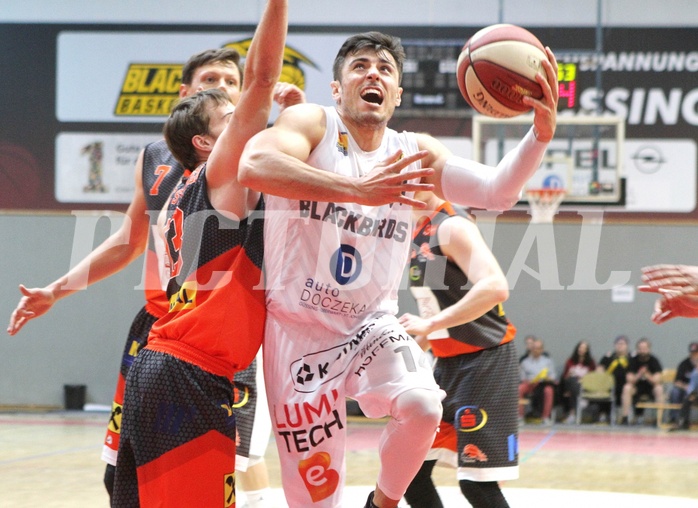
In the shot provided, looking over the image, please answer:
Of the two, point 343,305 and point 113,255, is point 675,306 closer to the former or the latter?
point 343,305

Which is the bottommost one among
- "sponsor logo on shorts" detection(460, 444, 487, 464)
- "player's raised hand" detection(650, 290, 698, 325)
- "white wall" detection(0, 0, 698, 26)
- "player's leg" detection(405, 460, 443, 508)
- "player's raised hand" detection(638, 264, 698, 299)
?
"player's leg" detection(405, 460, 443, 508)

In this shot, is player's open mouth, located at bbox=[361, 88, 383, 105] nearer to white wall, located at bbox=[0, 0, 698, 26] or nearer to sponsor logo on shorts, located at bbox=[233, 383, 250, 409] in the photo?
sponsor logo on shorts, located at bbox=[233, 383, 250, 409]

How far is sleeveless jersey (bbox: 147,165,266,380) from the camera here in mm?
3162

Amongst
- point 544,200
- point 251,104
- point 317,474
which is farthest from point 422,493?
point 544,200

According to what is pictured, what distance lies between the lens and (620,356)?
49.0ft

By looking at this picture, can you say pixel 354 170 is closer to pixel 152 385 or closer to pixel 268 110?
pixel 268 110

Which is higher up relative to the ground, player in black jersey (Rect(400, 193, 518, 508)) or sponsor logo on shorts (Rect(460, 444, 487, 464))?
player in black jersey (Rect(400, 193, 518, 508))

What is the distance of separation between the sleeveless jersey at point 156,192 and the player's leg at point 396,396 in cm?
132

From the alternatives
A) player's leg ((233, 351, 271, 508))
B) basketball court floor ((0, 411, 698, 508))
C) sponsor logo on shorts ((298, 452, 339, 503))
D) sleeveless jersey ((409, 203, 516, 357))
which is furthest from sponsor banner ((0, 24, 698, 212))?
sponsor logo on shorts ((298, 452, 339, 503))

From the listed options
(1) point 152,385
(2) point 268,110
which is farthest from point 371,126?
(1) point 152,385

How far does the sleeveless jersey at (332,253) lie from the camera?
11.4ft

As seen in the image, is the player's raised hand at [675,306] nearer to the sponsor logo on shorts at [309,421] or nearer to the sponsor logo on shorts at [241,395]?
the sponsor logo on shorts at [309,421]

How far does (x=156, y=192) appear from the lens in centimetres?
435

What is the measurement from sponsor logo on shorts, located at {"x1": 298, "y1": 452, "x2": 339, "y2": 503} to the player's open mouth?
150 centimetres
